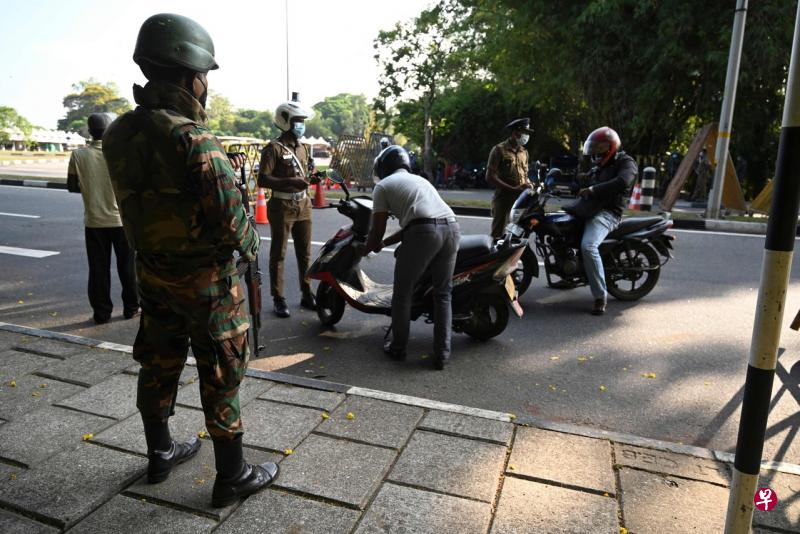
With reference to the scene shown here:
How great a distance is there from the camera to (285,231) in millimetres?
5422

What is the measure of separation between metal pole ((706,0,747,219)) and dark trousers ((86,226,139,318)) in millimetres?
10154

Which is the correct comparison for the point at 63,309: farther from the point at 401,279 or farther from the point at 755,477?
the point at 755,477

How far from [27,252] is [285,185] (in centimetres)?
519

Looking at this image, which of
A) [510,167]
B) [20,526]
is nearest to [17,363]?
[20,526]

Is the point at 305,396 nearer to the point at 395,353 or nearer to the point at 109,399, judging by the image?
the point at 395,353

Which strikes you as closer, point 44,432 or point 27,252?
point 44,432

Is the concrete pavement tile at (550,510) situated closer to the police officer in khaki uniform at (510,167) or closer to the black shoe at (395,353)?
the black shoe at (395,353)

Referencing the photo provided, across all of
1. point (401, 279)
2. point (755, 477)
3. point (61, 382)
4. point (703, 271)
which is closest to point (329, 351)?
point (401, 279)

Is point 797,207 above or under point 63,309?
above

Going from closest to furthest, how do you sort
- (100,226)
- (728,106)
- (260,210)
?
1. (100,226)
2. (728,106)
3. (260,210)

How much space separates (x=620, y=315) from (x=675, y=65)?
33.6 feet

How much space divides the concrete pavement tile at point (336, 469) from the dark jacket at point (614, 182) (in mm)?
3607

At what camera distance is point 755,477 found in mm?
1838

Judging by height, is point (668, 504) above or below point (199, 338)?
below
